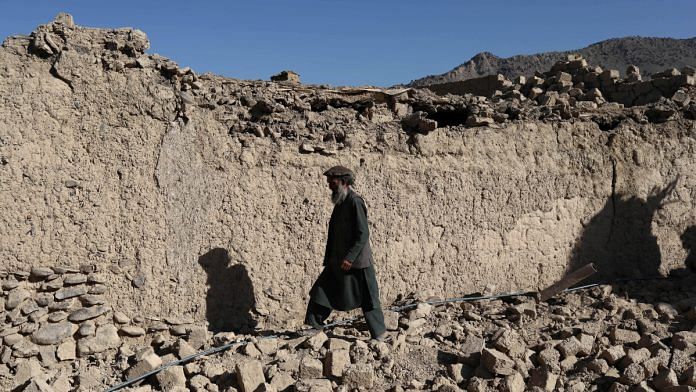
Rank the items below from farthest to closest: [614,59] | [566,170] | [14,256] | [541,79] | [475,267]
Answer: [614,59]
[541,79]
[566,170]
[475,267]
[14,256]

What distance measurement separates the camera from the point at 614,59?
22422 mm

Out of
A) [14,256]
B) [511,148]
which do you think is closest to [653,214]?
[511,148]

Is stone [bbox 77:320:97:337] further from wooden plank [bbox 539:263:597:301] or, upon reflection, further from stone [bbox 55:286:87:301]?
wooden plank [bbox 539:263:597:301]


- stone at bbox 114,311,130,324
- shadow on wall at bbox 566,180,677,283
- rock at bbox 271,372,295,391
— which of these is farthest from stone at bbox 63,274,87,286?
shadow on wall at bbox 566,180,677,283

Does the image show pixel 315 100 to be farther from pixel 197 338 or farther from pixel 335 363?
pixel 335 363

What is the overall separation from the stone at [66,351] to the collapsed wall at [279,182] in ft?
1.22

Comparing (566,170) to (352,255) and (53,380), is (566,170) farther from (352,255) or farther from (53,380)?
(53,380)

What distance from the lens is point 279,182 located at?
4988 mm

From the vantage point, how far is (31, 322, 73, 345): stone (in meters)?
4.11

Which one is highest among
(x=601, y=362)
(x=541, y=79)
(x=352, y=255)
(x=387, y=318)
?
(x=541, y=79)

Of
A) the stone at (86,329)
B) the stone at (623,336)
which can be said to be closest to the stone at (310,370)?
the stone at (86,329)

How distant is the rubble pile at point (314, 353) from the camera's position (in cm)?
386

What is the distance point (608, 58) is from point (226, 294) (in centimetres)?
2079

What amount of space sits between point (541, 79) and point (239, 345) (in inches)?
196
